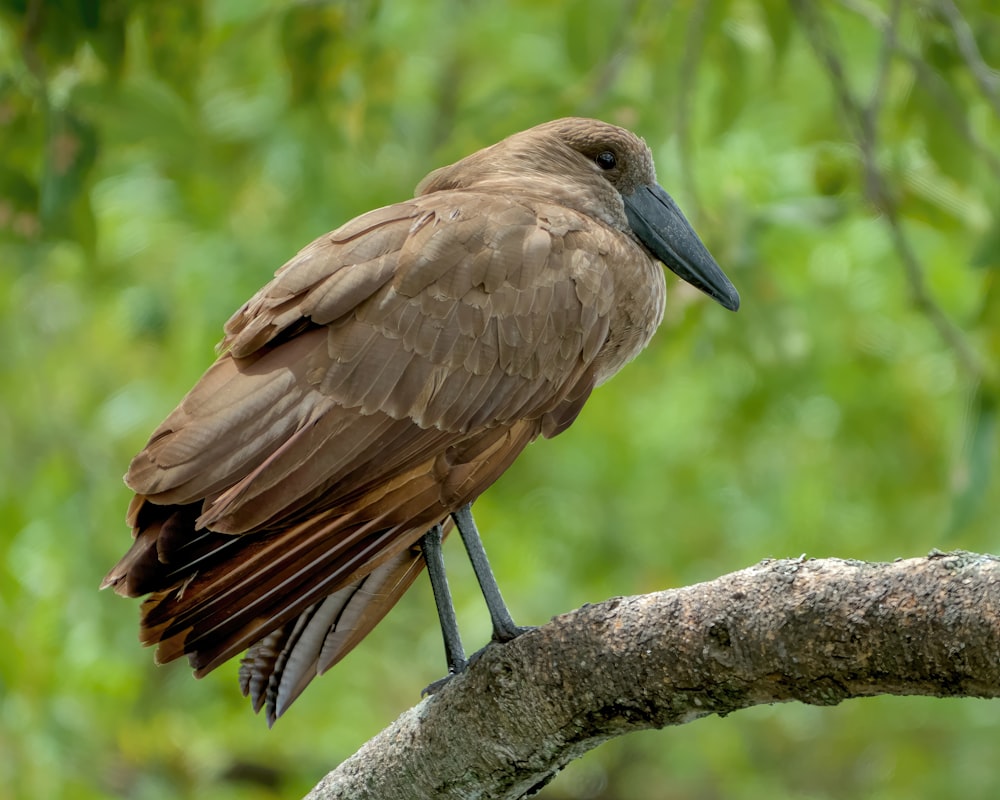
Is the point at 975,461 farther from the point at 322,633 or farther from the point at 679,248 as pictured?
the point at 322,633

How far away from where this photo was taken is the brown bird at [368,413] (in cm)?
256

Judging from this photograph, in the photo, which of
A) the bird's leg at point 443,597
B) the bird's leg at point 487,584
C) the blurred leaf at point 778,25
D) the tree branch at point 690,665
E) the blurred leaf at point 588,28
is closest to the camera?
the tree branch at point 690,665

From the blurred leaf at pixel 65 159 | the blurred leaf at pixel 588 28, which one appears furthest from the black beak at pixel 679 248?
the blurred leaf at pixel 65 159

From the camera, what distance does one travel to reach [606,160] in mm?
3756

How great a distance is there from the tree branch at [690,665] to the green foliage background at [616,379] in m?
1.84

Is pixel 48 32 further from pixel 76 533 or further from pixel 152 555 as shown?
pixel 76 533

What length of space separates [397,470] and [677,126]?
2.12m

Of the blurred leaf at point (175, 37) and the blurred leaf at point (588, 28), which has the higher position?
the blurred leaf at point (175, 37)

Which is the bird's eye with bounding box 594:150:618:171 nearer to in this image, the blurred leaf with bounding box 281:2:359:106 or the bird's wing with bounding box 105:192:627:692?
the bird's wing with bounding box 105:192:627:692

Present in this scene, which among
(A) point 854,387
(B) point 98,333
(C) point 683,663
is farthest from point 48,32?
(B) point 98,333

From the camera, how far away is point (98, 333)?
7492 millimetres

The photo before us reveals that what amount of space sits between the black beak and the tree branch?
4.45 feet

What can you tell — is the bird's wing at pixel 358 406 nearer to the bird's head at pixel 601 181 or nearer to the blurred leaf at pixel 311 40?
the bird's head at pixel 601 181

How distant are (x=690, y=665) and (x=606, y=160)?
6.16 ft
